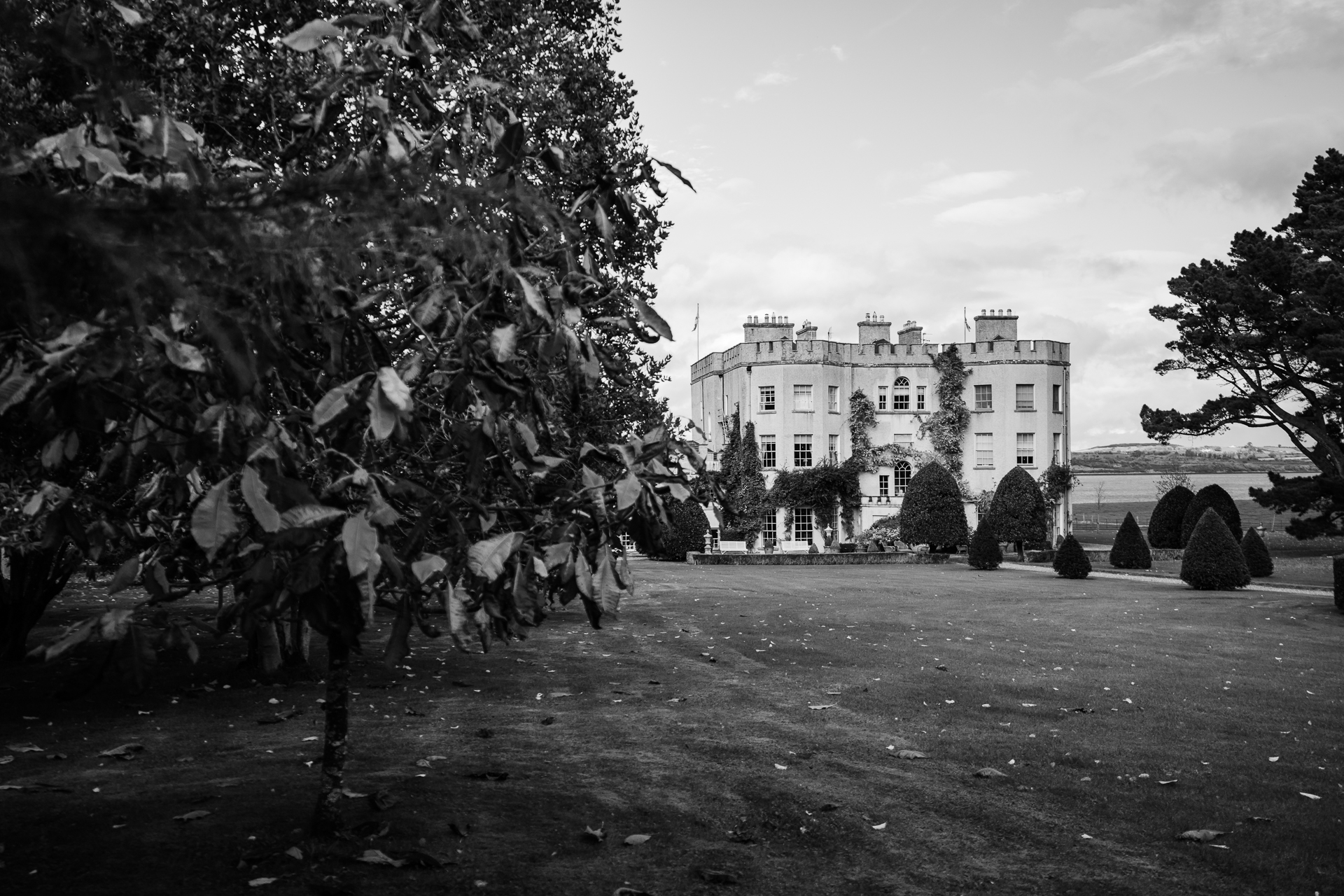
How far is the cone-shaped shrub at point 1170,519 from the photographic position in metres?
43.4

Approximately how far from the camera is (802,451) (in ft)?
170

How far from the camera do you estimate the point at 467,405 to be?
207 inches

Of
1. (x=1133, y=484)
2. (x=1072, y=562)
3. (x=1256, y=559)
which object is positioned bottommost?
(x=1072, y=562)

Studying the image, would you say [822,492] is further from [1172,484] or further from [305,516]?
[305,516]

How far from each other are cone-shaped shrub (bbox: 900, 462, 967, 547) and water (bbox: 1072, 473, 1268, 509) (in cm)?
6480

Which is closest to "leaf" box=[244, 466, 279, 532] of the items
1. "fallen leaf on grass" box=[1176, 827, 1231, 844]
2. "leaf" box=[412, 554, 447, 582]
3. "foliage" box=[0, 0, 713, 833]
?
"foliage" box=[0, 0, 713, 833]

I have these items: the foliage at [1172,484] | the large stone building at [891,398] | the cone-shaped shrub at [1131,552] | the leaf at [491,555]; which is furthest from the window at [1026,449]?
the leaf at [491,555]

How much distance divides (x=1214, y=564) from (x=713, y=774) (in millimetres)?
24344

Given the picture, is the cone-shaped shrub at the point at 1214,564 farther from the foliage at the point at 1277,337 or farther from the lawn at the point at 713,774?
the lawn at the point at 713,774

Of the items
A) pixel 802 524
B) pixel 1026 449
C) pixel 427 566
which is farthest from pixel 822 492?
pixel 427 566

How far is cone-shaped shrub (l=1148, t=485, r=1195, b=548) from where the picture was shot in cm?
4338

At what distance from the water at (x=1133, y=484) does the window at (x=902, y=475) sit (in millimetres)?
59764

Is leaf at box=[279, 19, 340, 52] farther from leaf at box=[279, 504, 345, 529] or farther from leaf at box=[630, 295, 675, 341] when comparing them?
leaf at box=[279, 504, 345, 529]

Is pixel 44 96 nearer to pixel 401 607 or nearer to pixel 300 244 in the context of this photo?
pixel 401 607
